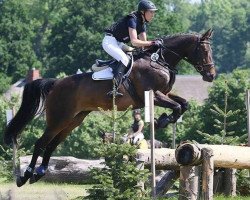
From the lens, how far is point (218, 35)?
402ft

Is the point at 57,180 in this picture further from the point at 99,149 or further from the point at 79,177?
the point at 99,149

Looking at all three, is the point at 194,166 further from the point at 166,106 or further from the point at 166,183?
the point at 166,183

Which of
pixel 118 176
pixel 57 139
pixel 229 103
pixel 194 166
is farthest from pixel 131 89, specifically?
pixel 229 103

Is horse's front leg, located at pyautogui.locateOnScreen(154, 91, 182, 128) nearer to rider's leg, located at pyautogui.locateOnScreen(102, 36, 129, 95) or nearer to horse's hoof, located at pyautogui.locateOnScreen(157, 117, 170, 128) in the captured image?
horse's hoof, located at pyautogui.locateOnScreen(157, 117, 170, 128)

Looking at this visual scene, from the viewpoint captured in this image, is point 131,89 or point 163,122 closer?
point 163,122

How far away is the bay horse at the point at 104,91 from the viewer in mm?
12711

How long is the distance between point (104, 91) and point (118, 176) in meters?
3.07

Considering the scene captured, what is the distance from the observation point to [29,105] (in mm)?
13484

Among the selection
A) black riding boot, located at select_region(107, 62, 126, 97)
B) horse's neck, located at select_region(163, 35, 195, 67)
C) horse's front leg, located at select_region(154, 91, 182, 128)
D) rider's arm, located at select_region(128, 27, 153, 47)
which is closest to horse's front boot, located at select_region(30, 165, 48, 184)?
black riding boot, located at select_region(107, 62, 126, 97)

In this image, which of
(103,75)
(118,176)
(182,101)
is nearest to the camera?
(118,176)

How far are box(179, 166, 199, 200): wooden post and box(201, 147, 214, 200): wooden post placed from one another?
0.36ft

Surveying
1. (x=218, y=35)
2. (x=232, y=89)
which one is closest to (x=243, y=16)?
(x=218, y=35)

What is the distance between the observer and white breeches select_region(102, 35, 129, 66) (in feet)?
41.8

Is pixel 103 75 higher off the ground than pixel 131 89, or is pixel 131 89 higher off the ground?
pixel 103 75
